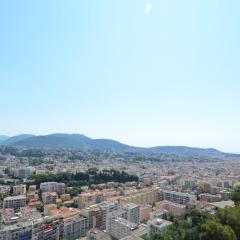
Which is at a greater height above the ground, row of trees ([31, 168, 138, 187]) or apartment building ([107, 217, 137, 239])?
row of trees ([31, 168, 138, 187])

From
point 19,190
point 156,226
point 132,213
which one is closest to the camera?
point 156,226

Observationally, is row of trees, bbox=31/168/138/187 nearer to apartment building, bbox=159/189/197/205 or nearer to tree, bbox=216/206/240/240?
apartment building, bbox=159/189/197/205

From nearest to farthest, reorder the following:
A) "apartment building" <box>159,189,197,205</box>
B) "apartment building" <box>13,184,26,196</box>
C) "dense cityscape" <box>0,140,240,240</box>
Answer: "dense cityscape" <box>0,140,240,240</box>, "apartment building" <box>159,189,197,205</box>, "apartment building" <box>13,184,26,196</box>

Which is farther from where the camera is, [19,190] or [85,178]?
[85,178]

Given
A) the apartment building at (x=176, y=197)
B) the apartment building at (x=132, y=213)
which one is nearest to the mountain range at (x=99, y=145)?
the apartment building at (x=176, y=197)

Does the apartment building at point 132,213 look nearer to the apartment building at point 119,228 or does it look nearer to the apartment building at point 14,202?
the apartment building at point 119,228

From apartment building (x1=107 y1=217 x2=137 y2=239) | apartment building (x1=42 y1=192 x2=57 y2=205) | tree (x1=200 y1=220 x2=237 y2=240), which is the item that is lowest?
apartment building (x1=107 y1=217 x2=137 y2=239)

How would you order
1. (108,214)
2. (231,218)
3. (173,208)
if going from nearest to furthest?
(231,218), (108,214), (173,208)

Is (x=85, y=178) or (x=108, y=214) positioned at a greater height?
(x=85, y=178)

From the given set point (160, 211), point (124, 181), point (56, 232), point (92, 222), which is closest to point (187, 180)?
point (124, 181)

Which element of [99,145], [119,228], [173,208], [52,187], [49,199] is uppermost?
[99,145]

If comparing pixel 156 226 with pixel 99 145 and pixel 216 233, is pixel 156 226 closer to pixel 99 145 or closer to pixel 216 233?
pixel 216 233

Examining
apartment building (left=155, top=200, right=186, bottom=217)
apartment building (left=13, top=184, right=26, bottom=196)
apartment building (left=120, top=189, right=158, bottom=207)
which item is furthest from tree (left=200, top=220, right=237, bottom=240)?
apartment building (left=13, top=184, right=26, bottom=196)

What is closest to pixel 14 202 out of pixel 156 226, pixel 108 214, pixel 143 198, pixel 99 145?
pixel 108 214
